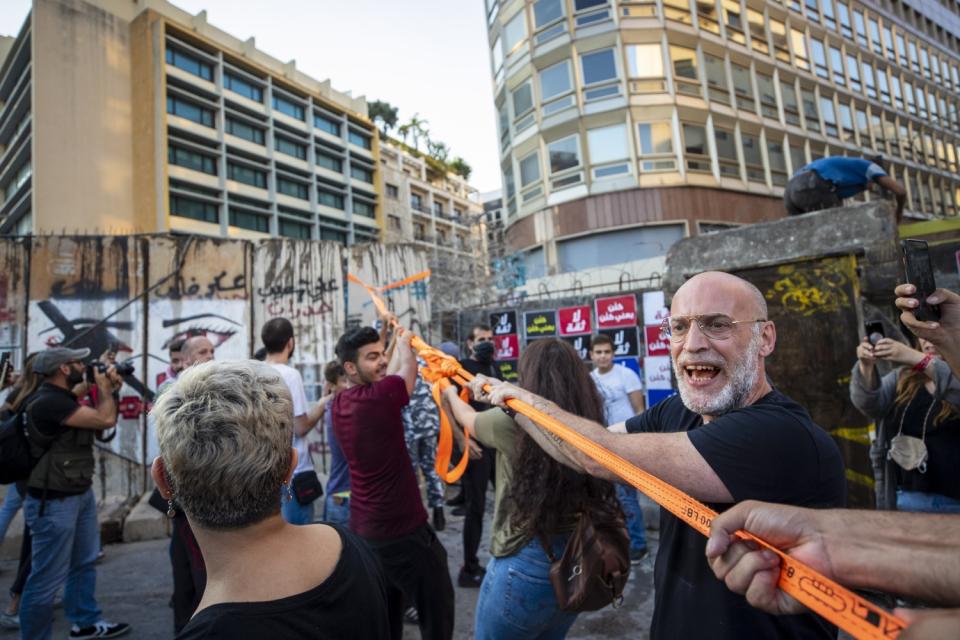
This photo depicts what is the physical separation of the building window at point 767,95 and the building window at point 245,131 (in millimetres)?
37194

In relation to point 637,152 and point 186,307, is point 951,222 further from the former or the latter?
point 637,152

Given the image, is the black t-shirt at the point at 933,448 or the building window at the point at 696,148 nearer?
the black t-shirt at the point at 933,448

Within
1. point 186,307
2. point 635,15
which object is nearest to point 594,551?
point 186,307

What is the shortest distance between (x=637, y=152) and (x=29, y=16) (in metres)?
40.0

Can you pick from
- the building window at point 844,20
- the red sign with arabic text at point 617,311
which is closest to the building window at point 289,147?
the building window at point 844,20

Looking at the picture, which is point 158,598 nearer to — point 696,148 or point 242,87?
point 696,148

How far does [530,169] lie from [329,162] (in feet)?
108

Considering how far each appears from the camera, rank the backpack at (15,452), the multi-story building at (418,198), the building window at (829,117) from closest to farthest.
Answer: the backpack at (15,452)
the building window at (829,117)
the multi-story building at (418,198)

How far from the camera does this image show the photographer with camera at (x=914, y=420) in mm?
2957

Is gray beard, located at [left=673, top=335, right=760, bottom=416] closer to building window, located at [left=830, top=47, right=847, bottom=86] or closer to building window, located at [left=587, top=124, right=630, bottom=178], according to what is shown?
building window, located at [left=587, top=124, right=630, bottom=178]

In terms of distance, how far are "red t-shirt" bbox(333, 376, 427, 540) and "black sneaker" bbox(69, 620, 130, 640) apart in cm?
239

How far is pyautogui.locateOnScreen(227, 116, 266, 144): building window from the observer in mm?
40281

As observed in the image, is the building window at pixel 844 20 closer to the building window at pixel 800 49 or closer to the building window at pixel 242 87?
the building window at pixel 800 49

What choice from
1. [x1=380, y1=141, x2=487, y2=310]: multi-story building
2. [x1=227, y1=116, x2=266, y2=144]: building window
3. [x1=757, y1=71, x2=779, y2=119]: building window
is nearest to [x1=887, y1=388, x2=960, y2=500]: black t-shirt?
[x1=757, y1=71, x2=779, y2=119]: building window
